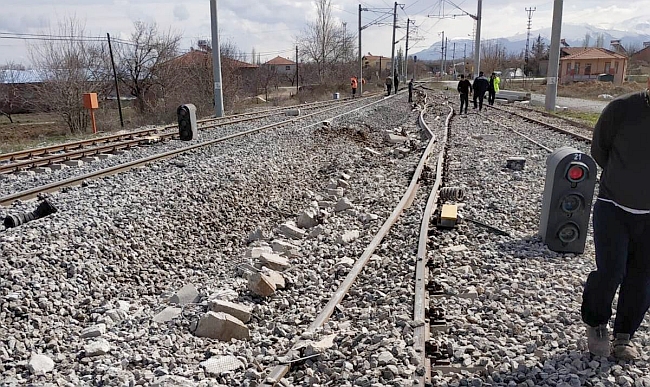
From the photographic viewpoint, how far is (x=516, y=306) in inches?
Result: 175

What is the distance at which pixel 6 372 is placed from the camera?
3.99 m

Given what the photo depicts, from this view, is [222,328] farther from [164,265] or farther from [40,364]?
[164,265]

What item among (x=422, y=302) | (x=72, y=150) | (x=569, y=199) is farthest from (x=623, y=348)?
(x=72, y=150)

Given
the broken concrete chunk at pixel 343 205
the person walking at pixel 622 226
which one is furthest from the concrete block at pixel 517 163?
the person walking at pixel 622 226

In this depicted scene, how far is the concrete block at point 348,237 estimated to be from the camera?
697 centimetres

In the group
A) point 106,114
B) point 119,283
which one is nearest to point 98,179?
point 119,283

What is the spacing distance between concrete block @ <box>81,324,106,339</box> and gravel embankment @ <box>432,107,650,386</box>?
290cm

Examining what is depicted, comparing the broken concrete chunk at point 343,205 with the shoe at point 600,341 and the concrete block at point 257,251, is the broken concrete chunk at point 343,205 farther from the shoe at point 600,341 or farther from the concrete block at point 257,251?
the shoe at point 600,341

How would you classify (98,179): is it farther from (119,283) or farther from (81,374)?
(81,374)

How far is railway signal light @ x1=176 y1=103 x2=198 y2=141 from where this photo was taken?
15.4 meters

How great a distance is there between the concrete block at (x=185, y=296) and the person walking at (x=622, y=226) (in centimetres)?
355

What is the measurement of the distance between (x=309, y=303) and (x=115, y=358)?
180cm

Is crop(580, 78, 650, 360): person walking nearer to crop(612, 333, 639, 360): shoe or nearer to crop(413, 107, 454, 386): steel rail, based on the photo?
crop(612, 333, 639, 360): shoe

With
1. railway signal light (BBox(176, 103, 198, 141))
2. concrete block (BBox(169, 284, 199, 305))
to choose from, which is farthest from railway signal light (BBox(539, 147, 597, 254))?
railway signal light (BBox(176, 103, 198, 141))
